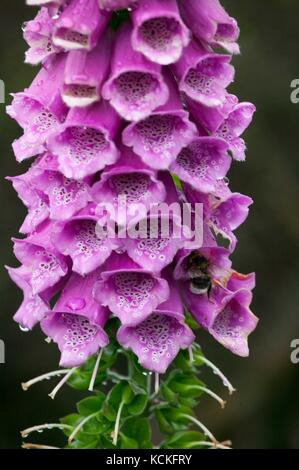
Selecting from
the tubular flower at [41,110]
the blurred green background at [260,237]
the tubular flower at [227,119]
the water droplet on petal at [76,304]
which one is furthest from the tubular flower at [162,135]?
the blurred green background at [260,237]

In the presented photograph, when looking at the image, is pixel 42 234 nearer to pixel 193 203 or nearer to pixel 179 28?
pixel 193 203

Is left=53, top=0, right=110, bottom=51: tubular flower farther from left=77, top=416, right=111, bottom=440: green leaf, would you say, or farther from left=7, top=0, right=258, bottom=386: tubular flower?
left=77, top=416, right=111, bottom=440: green leaf

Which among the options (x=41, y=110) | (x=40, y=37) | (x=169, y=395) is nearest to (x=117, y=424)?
(x=169, y=395)

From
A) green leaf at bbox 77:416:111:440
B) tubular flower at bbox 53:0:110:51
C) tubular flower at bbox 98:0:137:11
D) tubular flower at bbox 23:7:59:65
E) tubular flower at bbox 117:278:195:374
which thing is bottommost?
green leaf at bbox 77:416:111:440

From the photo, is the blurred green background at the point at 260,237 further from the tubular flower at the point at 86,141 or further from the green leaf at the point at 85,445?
the tubular flower at the point at 86,141

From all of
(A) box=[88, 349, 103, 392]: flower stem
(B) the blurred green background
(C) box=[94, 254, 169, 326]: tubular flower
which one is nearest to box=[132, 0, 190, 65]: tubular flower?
(C) box=[94, 254, 169, 326]: tubular flower

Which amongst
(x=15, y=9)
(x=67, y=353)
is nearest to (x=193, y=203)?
(x=67, y=353)

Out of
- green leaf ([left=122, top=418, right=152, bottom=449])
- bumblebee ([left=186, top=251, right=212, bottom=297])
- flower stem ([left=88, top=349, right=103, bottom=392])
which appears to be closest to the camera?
bumblebee ([left=186, top=251, right=212, bottom=297])
